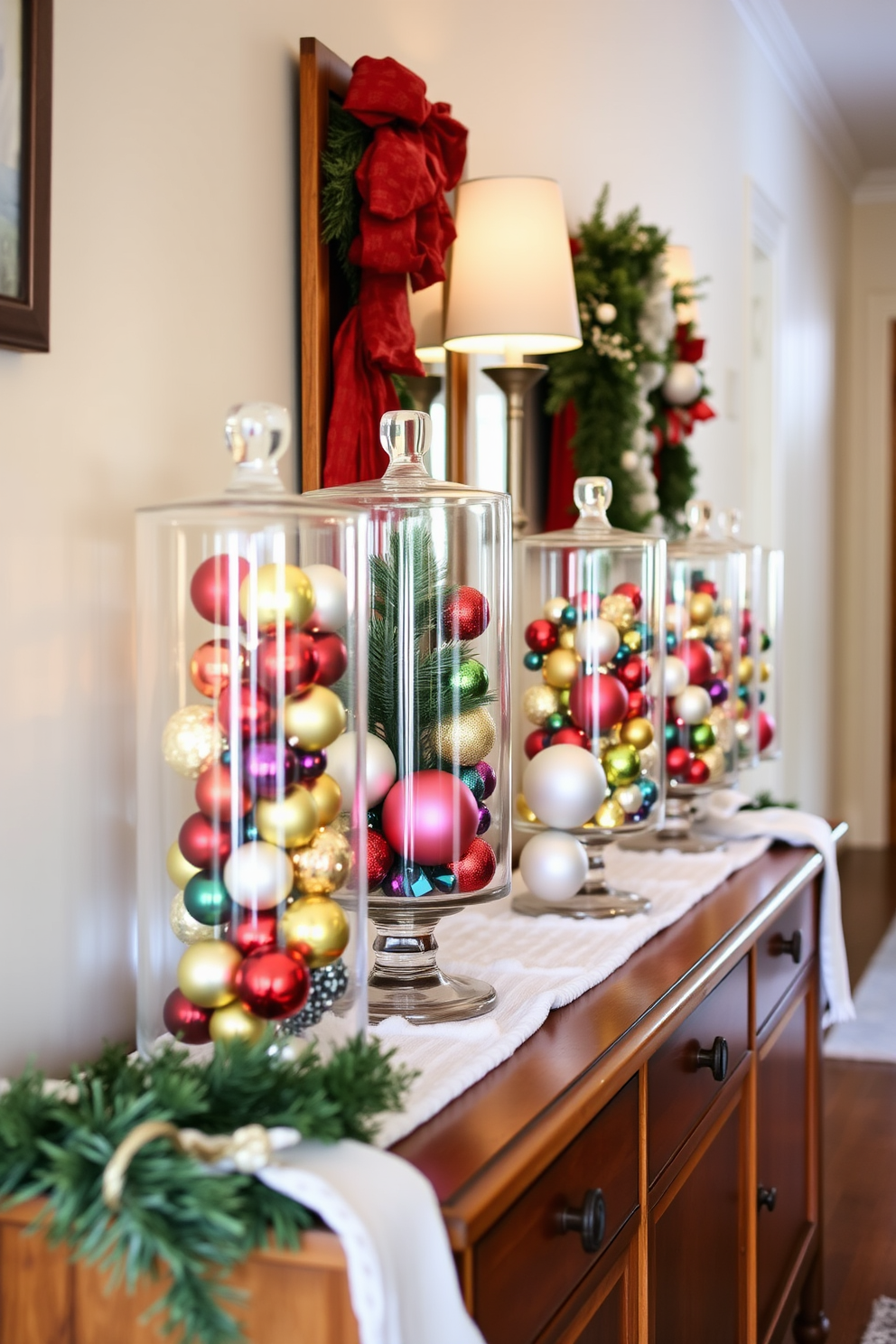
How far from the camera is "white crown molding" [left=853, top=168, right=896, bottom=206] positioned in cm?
609

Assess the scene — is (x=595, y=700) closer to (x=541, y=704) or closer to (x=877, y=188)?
(x=541, y=704)

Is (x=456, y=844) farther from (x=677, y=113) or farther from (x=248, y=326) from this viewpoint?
(x=677, y=113)

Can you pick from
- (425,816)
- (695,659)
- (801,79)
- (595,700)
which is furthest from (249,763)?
(801,79)

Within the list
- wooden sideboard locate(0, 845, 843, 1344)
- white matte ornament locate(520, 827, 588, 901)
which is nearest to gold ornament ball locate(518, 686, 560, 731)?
white matte ornament locate(520, 827, 588, 901)

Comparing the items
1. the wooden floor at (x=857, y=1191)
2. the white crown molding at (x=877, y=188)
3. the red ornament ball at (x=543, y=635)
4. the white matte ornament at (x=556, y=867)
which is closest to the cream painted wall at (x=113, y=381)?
the red ornament ball at (x=543, y=635)

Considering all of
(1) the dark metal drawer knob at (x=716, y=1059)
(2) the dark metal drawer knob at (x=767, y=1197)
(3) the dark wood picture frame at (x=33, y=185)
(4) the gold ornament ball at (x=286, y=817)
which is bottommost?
(2) the dark metal drawer knob at (x=767, y=1197)

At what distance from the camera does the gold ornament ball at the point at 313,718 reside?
1031mm

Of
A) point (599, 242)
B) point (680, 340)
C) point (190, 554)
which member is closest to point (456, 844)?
point (190, 554)

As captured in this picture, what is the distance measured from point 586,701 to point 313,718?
0.78 m

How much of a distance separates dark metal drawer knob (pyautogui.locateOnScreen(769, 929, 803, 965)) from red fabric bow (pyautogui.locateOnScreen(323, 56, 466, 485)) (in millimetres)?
876

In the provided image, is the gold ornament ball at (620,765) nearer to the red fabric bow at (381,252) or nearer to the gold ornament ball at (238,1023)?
the red fabric bow at (381,252)

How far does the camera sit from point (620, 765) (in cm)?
178

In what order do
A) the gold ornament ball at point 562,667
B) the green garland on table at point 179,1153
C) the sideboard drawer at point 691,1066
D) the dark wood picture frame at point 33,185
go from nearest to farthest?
the green garland on table at point 179,1153 < the dark wood picture frame at point 33,185 < the sideboard drawer at point 691,1066 < the gold ornament ball at point 562,667

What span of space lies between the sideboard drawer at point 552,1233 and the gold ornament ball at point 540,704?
1.98 ft
